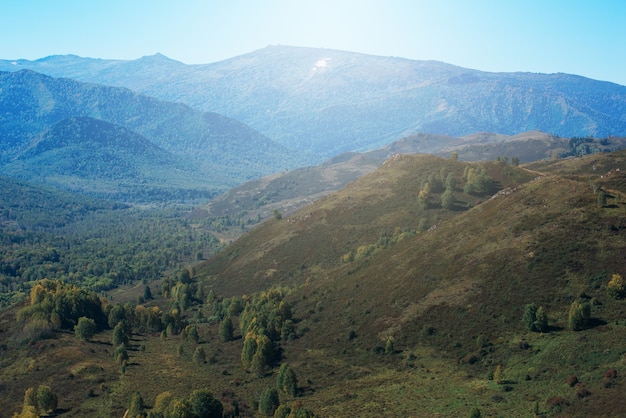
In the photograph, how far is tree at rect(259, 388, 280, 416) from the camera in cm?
10356

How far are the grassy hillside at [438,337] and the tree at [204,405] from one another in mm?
5131

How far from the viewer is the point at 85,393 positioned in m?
124

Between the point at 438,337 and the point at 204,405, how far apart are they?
53.6 metres

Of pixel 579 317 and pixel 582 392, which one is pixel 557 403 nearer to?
pixel 582 392

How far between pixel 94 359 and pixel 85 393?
71.7 ft

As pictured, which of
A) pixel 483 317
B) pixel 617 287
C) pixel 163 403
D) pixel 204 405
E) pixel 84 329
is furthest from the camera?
pixel 84 329

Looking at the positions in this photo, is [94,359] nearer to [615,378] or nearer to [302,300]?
[302,300]

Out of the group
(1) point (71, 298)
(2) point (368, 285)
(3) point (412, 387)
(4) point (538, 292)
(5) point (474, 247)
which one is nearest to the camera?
(3) point (412, 387)

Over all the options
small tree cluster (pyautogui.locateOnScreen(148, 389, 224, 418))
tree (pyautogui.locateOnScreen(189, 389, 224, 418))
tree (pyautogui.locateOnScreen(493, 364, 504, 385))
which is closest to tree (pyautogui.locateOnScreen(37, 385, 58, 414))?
small tree cluster (pyautogui.locateOnScreen(148, 389, 224, 418))

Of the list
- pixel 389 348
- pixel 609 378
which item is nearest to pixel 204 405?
pixel 389 348

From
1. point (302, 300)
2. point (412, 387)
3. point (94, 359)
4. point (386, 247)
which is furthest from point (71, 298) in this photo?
point (412, 387)

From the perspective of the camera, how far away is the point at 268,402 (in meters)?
104

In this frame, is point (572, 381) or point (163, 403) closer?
point (572, 381)

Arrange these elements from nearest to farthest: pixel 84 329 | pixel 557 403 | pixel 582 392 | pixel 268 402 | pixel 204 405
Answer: pixel 582 392 < pixel 557 403 < pixel 204 405 < pixel 268 402 < pixel 84 329
